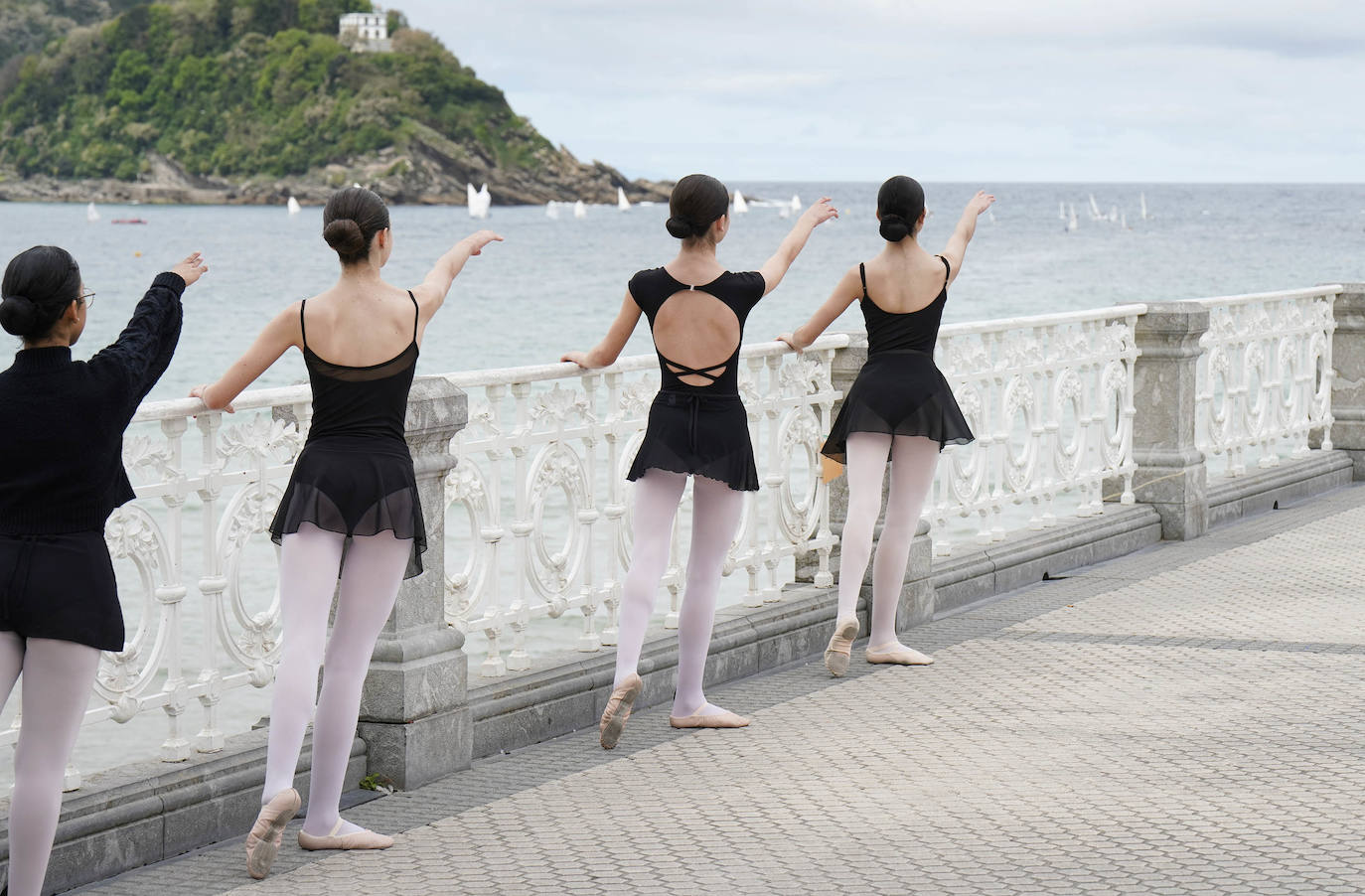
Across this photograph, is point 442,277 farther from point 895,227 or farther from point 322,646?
point 895,227

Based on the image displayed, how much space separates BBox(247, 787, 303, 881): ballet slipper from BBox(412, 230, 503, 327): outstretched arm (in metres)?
1.32

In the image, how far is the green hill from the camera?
151125mm

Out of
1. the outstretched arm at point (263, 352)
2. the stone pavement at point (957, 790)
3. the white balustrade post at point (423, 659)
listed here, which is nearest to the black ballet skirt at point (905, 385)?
the stone pavement at point (957, 790)

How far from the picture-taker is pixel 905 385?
7.32 metres

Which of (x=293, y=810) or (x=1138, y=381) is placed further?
(x=1138, y=381)

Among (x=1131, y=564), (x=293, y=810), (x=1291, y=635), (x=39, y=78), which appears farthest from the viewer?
(x=39, y=78)

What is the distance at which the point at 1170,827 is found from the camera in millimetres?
5363

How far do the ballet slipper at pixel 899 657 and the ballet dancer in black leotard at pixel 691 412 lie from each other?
132 centimetres

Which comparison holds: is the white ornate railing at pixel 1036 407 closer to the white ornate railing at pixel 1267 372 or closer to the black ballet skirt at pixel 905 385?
the white ornate railing at pixel 1267 372

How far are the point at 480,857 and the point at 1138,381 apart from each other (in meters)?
6.54

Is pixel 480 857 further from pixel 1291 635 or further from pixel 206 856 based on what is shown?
pixel 1291 635

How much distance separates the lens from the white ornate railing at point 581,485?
6430mm

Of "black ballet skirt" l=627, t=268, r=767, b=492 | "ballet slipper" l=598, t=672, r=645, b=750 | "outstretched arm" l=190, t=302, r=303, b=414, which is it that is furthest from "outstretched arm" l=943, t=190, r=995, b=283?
"outstretched arm" l=190, t=302, r=303, b=414

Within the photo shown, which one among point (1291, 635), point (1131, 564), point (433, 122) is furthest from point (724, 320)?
point (433, 122)
